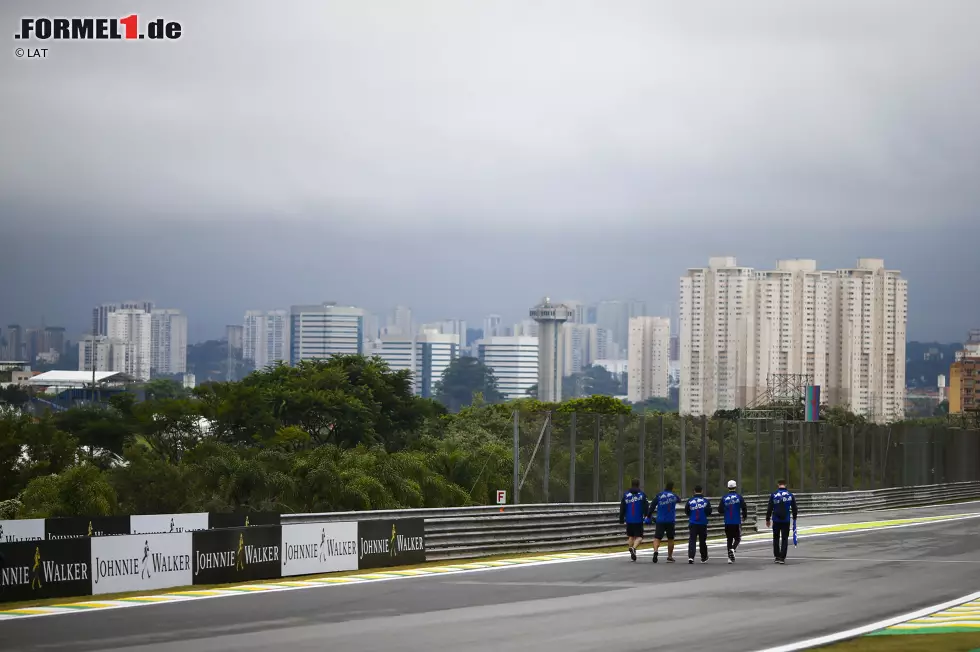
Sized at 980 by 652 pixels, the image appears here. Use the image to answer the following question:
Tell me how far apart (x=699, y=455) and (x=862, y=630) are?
2114cm

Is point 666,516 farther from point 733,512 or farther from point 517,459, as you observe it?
point 517,459

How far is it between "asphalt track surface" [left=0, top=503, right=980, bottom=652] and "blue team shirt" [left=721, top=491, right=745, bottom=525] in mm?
950

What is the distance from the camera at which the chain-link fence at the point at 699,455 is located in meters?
29.4

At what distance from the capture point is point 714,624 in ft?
50.8

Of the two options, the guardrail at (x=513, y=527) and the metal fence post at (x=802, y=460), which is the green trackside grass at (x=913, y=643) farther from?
the metal fence post at (x=802, y=460)

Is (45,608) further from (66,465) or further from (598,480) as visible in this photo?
(66,465)

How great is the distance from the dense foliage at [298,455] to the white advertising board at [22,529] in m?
10.2

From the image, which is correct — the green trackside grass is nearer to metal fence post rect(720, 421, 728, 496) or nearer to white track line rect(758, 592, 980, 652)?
white track line rect(758, 592, 980, 652)

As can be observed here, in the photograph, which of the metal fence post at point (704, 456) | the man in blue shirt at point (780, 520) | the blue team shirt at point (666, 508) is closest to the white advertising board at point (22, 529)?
the blue team shirt at point (666, 508)

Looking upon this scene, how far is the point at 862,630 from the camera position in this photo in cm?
1529

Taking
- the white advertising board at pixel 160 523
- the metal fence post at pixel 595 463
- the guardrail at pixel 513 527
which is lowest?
the guardrail at pixel 513 527

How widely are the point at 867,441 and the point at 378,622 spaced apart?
41.4 meters

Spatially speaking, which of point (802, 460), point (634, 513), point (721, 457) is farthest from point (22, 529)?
point (802, 460)

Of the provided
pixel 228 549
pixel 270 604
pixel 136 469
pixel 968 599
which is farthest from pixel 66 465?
pixel 968 599
